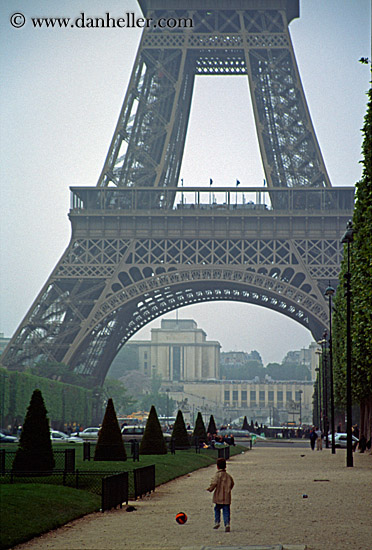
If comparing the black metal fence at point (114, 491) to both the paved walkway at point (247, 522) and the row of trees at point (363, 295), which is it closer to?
the paved walkway at point (247, 522)

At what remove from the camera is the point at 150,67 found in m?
86.6

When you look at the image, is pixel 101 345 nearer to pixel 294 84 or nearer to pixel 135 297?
pixel 135 297

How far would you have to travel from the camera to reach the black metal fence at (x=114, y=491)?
19562 millimetres

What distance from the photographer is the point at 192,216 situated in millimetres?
80688

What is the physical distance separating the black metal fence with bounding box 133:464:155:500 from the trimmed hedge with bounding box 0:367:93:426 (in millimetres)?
47639

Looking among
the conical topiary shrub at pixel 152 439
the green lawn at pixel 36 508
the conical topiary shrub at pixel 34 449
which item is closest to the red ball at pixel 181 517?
the green lawn at pixel 36 508

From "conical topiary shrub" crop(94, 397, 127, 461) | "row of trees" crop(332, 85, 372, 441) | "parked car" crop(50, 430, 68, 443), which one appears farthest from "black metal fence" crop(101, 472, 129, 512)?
"parked car" crop(50, 430, 68, 443)

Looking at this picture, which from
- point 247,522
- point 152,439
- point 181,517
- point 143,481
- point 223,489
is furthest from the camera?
point 152,439

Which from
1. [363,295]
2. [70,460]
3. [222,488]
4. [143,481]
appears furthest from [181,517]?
[363,295]

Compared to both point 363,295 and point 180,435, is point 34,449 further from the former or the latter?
point 180,435

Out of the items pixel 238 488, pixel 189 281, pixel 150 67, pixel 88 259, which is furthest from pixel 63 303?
pixel 238 488

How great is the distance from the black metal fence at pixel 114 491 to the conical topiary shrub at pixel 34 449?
10.4ft

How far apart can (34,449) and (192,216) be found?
57820 mm

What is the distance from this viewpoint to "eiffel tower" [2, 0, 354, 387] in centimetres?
7744
